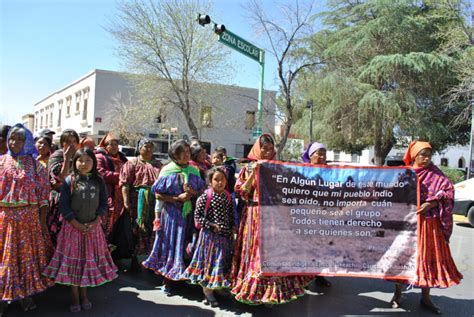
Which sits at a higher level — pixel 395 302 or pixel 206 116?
pixel 206 116

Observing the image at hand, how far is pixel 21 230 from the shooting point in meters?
3.80

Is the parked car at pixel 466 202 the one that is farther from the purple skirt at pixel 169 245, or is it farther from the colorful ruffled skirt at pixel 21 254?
the colorful ruffled skirt at pixel 21 254

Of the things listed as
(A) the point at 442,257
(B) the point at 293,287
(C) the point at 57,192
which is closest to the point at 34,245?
(C) the point at 57,192

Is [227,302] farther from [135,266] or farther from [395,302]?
[395,302]

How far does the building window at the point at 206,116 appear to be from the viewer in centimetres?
2553

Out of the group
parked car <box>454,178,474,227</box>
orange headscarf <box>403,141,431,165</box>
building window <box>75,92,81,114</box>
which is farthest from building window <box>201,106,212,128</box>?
orange headscarf <box>403,141,431,165</box>

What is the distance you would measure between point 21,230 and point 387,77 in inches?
782

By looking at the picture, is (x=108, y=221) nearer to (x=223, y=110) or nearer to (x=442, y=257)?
(x=442, y=257)

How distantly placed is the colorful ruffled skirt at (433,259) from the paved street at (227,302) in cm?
46

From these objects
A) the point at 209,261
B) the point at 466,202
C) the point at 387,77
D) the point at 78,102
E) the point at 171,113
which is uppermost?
the point at 78,102

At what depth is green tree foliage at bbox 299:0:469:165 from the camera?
19.5m

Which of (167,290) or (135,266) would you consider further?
(135,266)

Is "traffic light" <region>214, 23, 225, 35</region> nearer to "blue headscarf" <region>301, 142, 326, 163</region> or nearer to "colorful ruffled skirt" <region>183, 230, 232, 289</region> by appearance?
"blue headscarf" <region>301, 142, 326, 163</region>

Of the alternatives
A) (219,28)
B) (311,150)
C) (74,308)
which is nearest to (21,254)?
(74,308)
